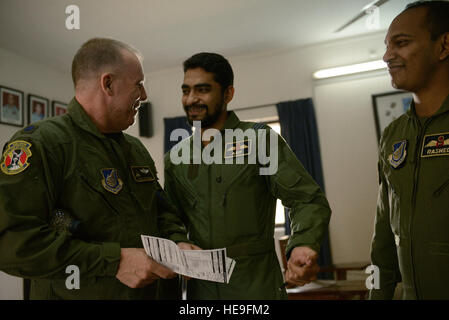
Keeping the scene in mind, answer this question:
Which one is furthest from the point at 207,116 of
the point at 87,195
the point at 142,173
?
the point at 87,195

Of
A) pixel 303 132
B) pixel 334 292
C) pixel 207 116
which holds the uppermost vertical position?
pixel 303 132

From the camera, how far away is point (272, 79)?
450 cm

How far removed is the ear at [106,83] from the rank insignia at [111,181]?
11.3 inches

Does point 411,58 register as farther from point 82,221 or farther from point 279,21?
point 279,21

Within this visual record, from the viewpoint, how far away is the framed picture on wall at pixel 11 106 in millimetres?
Result: 3707

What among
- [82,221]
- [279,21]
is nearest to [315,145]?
[279,21]

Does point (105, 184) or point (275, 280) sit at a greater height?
point (105, 184)

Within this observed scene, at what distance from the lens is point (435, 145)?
1.16 meters

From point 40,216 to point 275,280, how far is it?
33.0 inches

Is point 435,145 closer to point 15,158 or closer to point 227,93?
point 227,93

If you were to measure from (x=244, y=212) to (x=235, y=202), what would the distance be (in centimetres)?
5

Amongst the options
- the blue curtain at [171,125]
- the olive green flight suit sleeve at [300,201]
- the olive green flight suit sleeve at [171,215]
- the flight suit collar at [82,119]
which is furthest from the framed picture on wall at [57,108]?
the olive green flight suit sleeve at [300,201]

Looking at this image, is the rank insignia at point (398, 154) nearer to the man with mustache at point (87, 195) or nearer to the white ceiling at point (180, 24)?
the man with mustache at point (87, 195)

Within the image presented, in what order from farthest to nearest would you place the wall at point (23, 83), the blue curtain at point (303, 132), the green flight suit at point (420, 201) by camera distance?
the blue curtain at point (303, 132)
the wall at point (23, 83)
the green flight suit at point (420, 201)
